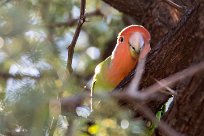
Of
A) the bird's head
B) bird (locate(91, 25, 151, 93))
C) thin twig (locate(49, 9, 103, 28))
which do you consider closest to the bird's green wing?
bird (locate(91, 25, 151, 93))

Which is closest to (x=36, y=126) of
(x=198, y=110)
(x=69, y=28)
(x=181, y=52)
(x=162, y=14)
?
(x=198, y=110)

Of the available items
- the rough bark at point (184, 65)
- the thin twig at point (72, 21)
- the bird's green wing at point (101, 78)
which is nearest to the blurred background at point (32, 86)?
the rough bark at point (184, 65)

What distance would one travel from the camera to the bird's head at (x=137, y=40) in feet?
9.53

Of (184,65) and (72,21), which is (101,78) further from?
(72,21)

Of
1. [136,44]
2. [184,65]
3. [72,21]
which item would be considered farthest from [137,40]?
[72,21]

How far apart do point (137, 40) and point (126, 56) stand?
0.10 m

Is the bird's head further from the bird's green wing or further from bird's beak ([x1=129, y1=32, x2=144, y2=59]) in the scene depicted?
the bird's green wing

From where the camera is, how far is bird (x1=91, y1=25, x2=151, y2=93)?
115 inches

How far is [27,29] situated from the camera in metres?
1.61

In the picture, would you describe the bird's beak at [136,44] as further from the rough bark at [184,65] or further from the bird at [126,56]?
the rough bark at [184,65]

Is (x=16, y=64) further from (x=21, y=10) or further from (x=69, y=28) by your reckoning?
(x=69, y=28)

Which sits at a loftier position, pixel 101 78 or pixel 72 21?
pixel 72 21

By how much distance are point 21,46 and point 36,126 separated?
229 millimetres

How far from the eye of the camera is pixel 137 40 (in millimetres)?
2926
